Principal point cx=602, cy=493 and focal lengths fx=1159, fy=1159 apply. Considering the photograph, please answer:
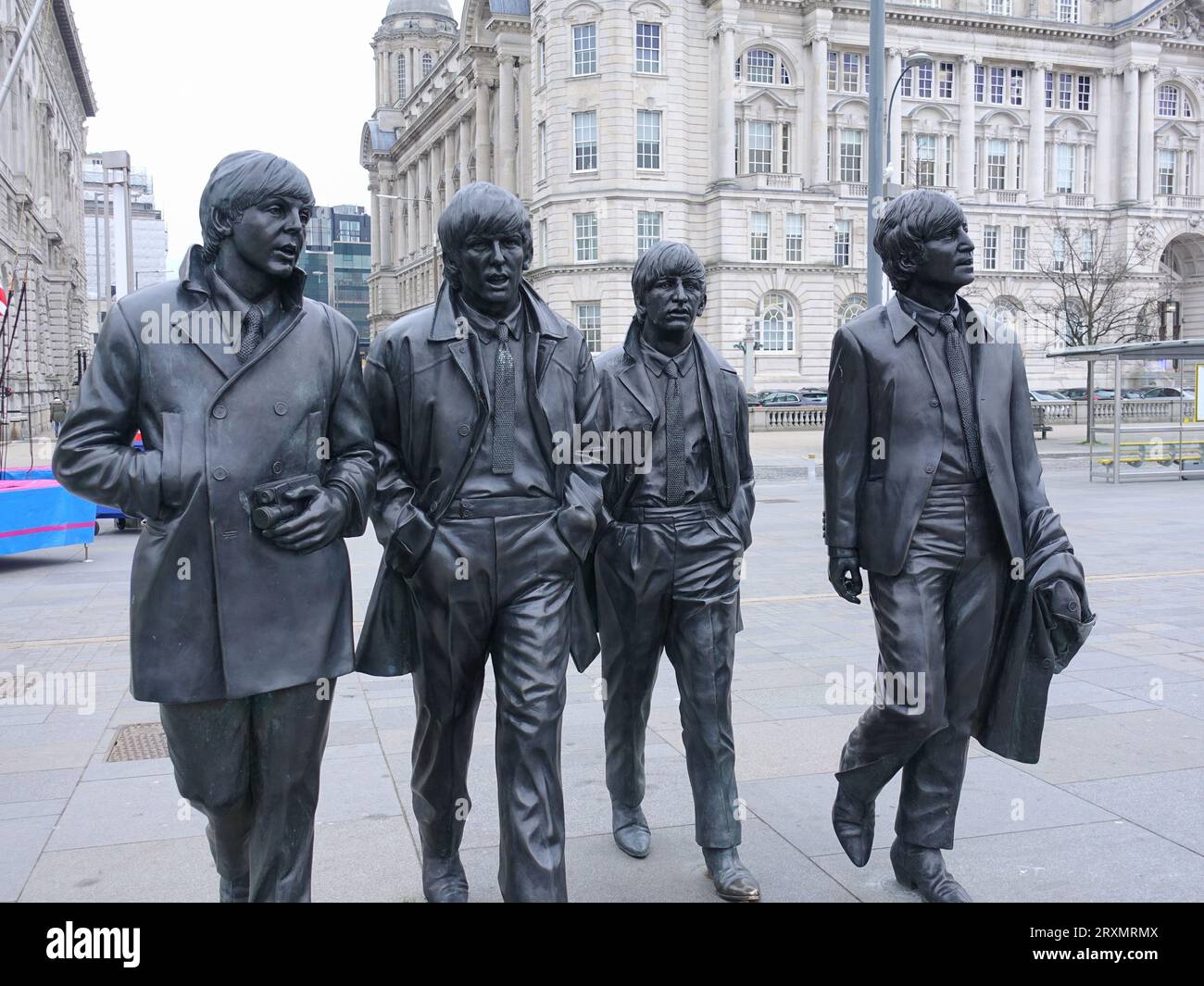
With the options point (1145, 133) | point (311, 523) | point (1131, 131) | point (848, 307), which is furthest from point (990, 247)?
point (311, 523)

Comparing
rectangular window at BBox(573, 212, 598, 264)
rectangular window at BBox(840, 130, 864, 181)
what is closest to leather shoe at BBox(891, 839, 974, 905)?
rectangular window at BBox(573, 212, 598, 264)

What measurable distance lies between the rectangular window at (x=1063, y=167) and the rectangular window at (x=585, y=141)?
90.3 feet

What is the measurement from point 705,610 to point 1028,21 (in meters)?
67.4

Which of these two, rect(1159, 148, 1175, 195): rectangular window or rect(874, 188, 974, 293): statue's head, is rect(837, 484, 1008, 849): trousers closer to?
rect(874, 188, 974, 293): statue's head

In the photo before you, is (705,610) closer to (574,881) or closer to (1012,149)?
(574,881)

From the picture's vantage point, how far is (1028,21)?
62.4 m

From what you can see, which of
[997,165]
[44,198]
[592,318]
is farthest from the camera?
[997,165]

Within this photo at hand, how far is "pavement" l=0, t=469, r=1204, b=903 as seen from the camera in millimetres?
4211

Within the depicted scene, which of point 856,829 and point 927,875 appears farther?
point 856,829

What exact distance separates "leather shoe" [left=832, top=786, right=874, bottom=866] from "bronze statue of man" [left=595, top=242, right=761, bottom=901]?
382mm

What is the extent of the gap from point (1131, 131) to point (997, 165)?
7695mm

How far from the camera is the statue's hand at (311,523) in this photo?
310cm

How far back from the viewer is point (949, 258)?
13.1ft

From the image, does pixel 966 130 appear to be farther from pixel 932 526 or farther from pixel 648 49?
pixel 932 526
